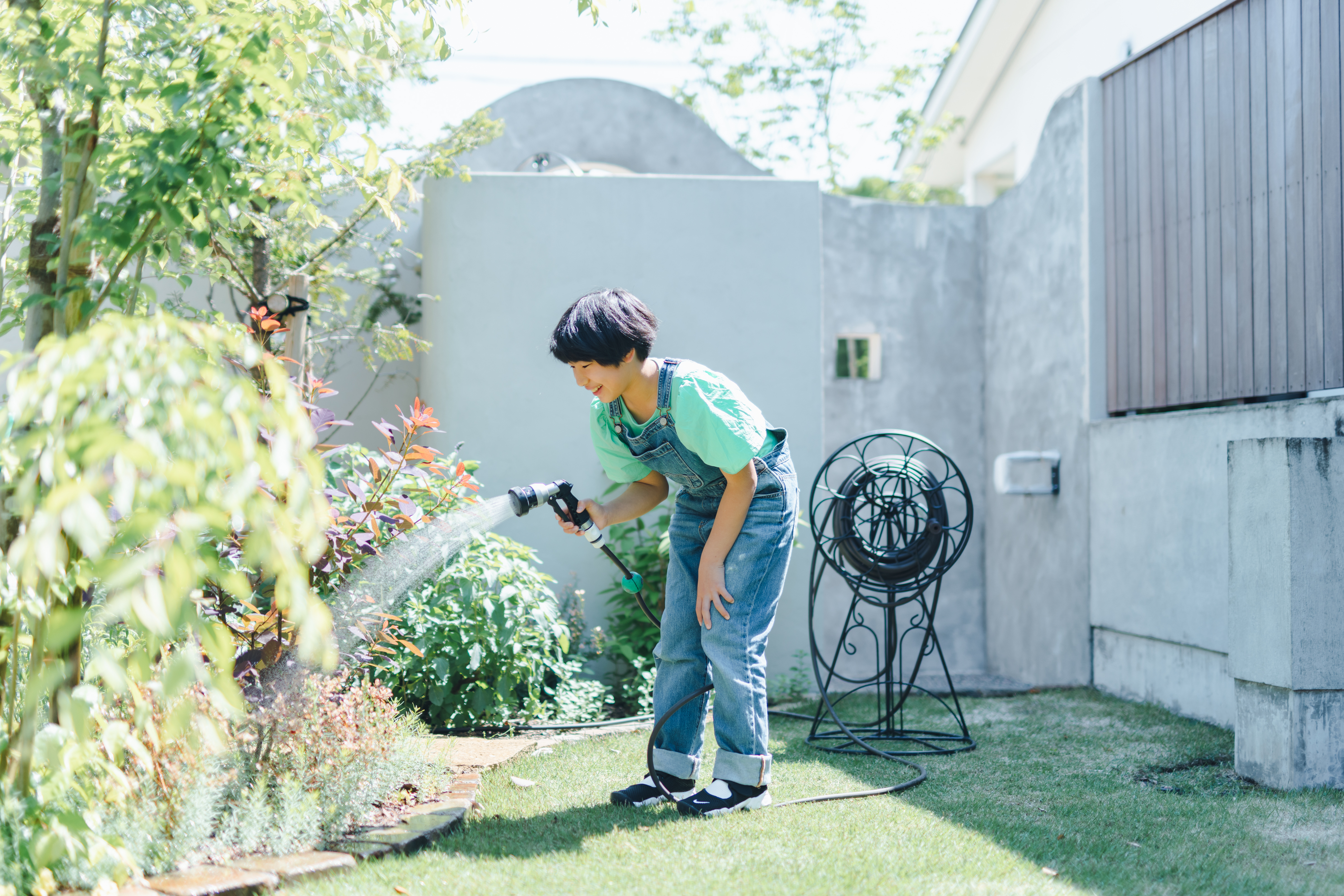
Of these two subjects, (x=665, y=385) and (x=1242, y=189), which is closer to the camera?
(x=665, y=385)

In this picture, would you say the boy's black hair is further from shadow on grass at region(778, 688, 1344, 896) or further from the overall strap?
shadow on grass at region(778, 688, 1344, 896)

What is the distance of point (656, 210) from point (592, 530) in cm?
262

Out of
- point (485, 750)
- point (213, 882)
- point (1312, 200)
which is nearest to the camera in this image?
point (213, 882)

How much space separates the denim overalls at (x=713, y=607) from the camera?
106 inches

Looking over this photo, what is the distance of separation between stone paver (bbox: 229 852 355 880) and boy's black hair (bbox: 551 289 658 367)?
1.20 meters

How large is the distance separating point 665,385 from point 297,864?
1376 mm

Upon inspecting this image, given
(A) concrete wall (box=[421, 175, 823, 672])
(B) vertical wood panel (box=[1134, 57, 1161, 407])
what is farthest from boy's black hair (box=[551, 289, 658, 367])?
(B) vertical wood panel (box=[1134, 57, 1161, 407])

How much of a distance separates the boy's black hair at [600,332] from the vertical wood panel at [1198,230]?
2877 millimetres

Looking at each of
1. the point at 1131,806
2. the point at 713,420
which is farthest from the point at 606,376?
the point at 1131,806

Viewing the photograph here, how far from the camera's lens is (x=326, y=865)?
2129 mm

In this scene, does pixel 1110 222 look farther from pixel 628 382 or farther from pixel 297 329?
pixel 297 329

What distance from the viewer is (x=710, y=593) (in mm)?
2672

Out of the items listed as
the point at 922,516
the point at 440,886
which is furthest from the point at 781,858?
the point at 922,516

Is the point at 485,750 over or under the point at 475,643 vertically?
under
